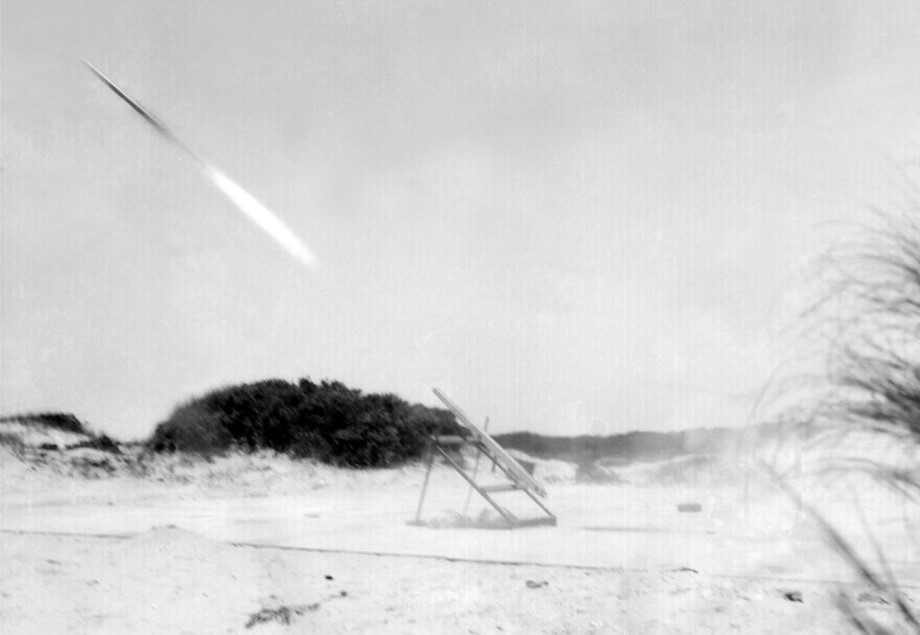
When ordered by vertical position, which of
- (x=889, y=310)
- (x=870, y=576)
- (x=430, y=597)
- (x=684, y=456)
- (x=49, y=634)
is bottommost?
(x=49, y=634)

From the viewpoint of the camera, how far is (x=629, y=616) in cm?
432

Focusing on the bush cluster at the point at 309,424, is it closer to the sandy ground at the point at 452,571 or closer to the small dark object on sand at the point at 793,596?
the sandy ground at the point at 452,571

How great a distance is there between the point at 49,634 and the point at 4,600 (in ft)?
2.57

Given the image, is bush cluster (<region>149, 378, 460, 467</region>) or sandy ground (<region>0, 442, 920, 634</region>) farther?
bush cluster (<region>149, 378, 460, 467</region>)

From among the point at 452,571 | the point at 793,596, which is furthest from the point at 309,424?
the point at 793,596

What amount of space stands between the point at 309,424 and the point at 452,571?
11.6 m

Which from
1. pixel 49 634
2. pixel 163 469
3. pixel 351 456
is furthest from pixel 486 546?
pixel 163 469

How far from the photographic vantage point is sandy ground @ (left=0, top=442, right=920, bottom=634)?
424cm

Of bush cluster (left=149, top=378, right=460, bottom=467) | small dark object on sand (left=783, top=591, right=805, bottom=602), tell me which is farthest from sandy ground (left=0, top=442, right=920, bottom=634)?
bush cluster (left=149, top=378, right=460, bottom=467)

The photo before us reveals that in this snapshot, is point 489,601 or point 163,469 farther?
point 163,469

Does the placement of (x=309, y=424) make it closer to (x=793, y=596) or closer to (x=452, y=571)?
(x=452, y=571)

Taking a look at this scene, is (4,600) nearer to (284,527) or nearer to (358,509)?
(284,527)

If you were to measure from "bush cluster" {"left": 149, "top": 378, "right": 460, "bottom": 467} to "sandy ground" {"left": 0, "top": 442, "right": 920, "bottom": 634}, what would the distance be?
628 centimetres

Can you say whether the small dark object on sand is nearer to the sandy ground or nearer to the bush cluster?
the sandy ground
